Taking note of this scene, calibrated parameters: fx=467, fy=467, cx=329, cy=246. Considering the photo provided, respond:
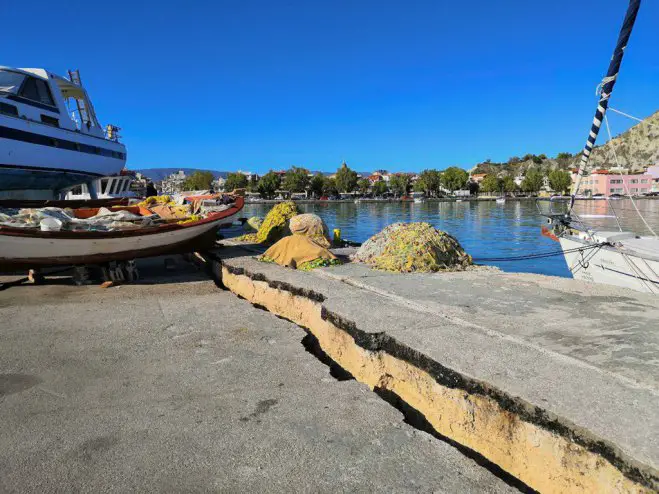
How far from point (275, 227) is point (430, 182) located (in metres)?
165

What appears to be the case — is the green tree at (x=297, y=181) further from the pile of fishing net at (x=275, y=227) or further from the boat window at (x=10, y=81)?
the pile of fishing net at (x=275, y=227)

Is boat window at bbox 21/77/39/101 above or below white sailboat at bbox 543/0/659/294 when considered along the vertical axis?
above

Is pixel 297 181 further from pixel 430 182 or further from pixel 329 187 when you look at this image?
pixel 430 182

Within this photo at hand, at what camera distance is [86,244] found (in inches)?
311

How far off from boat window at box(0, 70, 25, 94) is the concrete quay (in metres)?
23.1

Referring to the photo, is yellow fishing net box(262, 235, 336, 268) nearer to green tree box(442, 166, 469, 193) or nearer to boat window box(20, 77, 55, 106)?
boat window box(20, 77, 55, 106)

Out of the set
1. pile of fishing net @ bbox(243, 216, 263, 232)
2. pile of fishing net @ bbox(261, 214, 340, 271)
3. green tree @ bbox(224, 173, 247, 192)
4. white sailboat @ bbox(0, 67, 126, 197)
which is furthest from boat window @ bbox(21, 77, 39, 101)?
green tree @ bbox(224, 173, 247, 192)

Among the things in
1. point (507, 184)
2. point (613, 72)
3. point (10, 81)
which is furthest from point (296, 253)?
point (507, 184)

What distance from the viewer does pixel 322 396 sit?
3256 mm

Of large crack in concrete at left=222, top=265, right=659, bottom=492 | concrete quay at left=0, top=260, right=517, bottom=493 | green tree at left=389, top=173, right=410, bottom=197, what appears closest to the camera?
large crack in concrete at left=222, top=265, right=659, bottom=492

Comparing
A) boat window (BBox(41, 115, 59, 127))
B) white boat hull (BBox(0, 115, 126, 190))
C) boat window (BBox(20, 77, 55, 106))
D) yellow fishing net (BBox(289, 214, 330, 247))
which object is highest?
boat window (BBox(20, 77, 55, 106))

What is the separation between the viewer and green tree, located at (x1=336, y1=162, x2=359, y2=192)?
16738 centimetres

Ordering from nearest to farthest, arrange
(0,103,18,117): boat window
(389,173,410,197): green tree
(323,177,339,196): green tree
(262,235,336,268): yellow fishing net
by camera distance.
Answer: (262,235,336,268): yellow fishing net, (0,103,18,117): boat window, (323,177,339,196): green tree, (389,173,410,197): green tree

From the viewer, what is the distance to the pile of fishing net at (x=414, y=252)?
6.94 m
